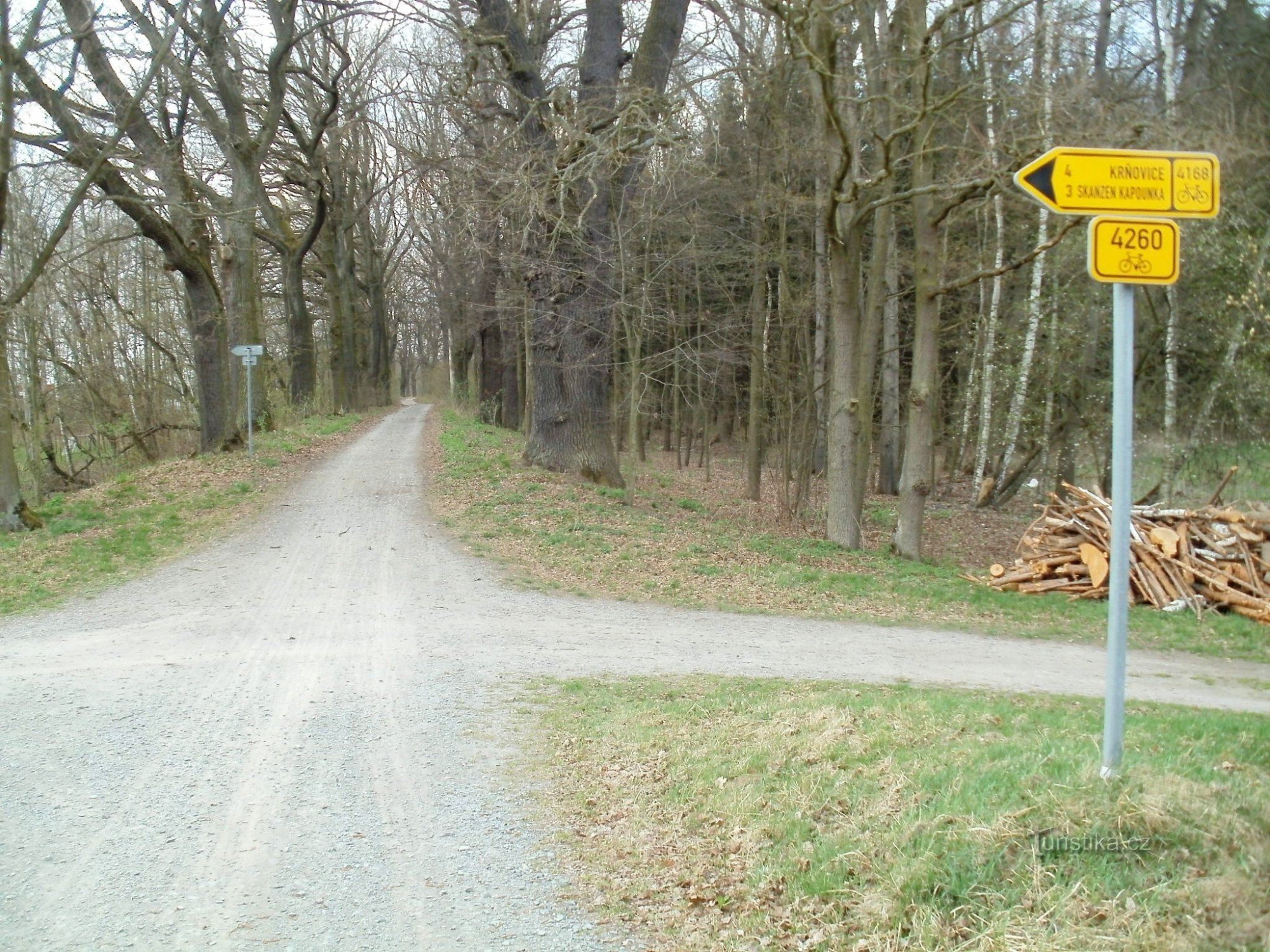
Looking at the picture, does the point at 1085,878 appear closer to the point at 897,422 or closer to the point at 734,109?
the point at 734,109

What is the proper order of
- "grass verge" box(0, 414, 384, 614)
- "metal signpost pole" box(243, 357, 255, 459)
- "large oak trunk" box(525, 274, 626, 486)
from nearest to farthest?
1. "grass verge" box(0, 414, 384, 614)
2. "large oak trunk" box(525, 274, 626, 486)
3. "metal signpost pole" box(243, 357, 255, 459)

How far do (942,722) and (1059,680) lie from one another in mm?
3807

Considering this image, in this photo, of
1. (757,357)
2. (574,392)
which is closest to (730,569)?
(574,392)

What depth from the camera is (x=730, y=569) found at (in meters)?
13.5

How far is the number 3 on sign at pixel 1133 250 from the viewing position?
163 inches

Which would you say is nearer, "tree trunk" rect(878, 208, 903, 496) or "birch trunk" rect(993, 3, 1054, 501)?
"birch trunk" rect(993, 3, 1054, 501)

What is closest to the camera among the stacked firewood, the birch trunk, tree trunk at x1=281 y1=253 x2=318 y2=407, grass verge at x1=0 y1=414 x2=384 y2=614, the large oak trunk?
grass verge at x1=0 y1=414 x2=384 y2=614

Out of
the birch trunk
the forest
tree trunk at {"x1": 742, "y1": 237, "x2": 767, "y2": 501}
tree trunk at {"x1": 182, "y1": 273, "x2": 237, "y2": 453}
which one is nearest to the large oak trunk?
the forest

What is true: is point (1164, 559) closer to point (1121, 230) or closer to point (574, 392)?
point (574, 392)

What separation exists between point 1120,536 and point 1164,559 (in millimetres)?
10301

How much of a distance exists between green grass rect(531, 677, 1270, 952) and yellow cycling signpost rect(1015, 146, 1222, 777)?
430 mm

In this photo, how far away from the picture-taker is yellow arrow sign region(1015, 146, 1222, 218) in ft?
13.9

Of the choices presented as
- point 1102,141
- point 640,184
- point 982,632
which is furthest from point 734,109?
point 982,632

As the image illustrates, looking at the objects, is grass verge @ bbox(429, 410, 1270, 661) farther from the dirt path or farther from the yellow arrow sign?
the yellow arrow sign
